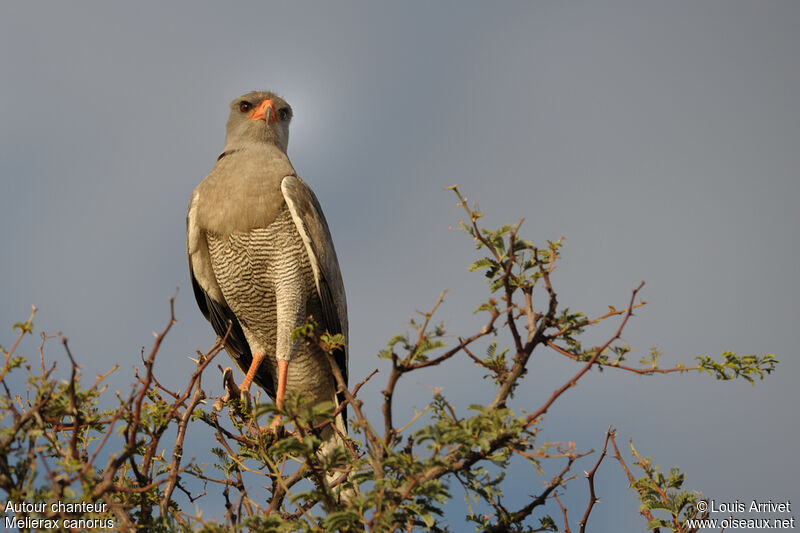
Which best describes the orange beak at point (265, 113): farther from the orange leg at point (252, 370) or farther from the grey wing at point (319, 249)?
the orange leg at point (252, 370)

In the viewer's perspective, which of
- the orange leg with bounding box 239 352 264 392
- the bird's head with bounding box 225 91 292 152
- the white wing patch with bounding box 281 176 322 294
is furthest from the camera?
the bird's head with bounding box 225 91 292 152

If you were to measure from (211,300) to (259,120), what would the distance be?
1517mm

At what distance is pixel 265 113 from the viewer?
6125 millimetres

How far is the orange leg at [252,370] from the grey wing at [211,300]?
16cm

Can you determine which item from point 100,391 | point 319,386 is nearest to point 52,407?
point 100,391

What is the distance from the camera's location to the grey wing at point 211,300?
17.9ft

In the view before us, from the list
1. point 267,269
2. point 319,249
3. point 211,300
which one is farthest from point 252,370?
point 319,249

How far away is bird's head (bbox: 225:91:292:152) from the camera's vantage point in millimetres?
6031

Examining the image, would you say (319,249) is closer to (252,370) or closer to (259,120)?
(252,370)

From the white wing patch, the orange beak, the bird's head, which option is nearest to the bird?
the white wing patch

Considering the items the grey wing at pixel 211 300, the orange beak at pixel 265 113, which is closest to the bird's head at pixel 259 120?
the orange beak at pixel 265 113

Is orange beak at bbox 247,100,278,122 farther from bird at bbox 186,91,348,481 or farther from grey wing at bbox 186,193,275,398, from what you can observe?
grey wing at bbox 186,193,275,398

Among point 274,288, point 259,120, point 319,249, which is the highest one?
point 259,120

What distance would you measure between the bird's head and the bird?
21 cm
